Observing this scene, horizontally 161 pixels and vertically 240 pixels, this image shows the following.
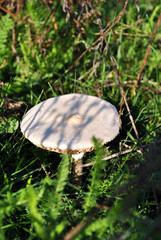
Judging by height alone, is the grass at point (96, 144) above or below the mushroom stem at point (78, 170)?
above

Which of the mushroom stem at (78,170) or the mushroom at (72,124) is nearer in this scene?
the mushroom at (72,124)

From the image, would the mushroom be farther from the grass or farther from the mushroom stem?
the grass

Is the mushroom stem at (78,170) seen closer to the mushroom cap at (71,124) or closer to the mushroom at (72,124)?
the mushroom at (72,124)

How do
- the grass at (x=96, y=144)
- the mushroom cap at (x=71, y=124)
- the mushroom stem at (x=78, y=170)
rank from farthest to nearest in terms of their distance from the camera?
the mushroom stem at (x=78, y=170) < the mushroom cap at (x=71, y=124) < the grass at (x=96, y=144)

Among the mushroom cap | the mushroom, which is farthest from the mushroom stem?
the mushroom cap

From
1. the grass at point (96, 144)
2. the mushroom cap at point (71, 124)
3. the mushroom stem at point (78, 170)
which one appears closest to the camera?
the grass at point (96, 144)

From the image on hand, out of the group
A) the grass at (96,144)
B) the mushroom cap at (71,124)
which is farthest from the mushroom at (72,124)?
the grass at (96,144)

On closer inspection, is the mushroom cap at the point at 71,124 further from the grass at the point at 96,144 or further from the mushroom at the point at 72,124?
the grass at the point at 96,144

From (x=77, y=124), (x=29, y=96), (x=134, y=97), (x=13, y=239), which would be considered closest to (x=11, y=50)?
(x=29, y=96)

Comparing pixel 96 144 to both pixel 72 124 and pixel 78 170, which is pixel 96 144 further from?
pixel 78 170

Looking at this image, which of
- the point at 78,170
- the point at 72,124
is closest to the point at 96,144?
the point at 72,124
